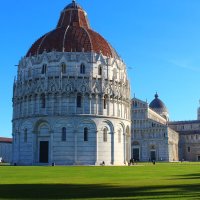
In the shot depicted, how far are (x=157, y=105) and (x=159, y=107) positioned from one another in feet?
3.74

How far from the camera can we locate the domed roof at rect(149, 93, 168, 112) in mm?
152750

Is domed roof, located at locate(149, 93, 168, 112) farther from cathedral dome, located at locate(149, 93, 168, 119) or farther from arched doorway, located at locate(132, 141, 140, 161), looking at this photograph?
arched doorway, located at locate(132, 141, 140, 161)

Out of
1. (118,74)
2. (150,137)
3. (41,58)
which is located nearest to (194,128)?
(150,137)

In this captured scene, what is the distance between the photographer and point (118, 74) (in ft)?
231

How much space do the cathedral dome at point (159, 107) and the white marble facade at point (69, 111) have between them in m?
84.9

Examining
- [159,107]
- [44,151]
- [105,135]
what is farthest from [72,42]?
[159,107]

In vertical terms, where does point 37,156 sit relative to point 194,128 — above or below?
below

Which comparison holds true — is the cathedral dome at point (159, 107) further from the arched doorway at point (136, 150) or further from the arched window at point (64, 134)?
the arched window at point (64, 134)

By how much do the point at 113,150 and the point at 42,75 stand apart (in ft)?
58.1

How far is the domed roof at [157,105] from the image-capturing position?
501ft

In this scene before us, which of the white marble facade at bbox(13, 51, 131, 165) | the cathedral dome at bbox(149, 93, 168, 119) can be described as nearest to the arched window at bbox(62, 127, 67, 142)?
the white marble facade at bbox(13, 51, 131, 165)

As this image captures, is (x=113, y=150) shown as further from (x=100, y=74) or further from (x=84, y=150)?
(x=100, y=74)

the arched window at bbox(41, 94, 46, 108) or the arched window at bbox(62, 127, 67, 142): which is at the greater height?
the arched window at bbox(41, 94, 46, 108)

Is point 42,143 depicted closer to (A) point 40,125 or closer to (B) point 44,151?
(B) point 44,151
